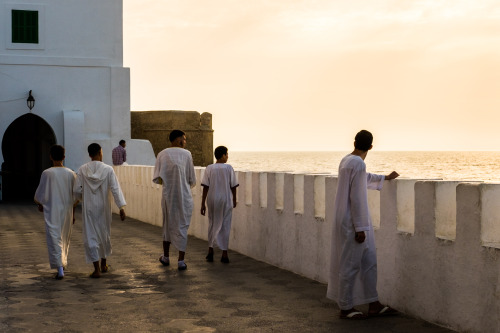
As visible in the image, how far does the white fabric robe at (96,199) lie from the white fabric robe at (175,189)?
84cm

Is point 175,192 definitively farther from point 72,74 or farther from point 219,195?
point 72,74

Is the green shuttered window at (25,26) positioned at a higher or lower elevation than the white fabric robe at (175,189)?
higher

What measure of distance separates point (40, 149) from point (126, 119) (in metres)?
6.11

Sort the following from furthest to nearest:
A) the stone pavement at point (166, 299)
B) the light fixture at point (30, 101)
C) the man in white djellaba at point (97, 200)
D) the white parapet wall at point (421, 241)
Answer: the light fixture at point (30, 101), the man in white djellaba at point (97, 200), the stone pavement at point (166, 299), the white parapet wall at point (421, 241)

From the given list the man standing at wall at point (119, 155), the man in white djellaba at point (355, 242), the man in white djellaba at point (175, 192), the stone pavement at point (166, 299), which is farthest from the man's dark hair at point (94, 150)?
the man standing at wall at point (119, 155)

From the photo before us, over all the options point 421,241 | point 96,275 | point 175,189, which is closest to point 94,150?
point 175,189

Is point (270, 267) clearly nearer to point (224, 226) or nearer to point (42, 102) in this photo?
point (224, 226)

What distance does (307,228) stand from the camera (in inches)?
413

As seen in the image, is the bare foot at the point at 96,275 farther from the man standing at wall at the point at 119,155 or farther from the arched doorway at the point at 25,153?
the arched doorway at the point at 25,153

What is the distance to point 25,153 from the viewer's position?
37438mm

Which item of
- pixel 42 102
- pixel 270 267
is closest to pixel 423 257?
pixel 270 267

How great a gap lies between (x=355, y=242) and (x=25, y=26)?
78.4 ft

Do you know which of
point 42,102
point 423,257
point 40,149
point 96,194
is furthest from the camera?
point 40,149

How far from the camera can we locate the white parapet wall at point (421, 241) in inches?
260
